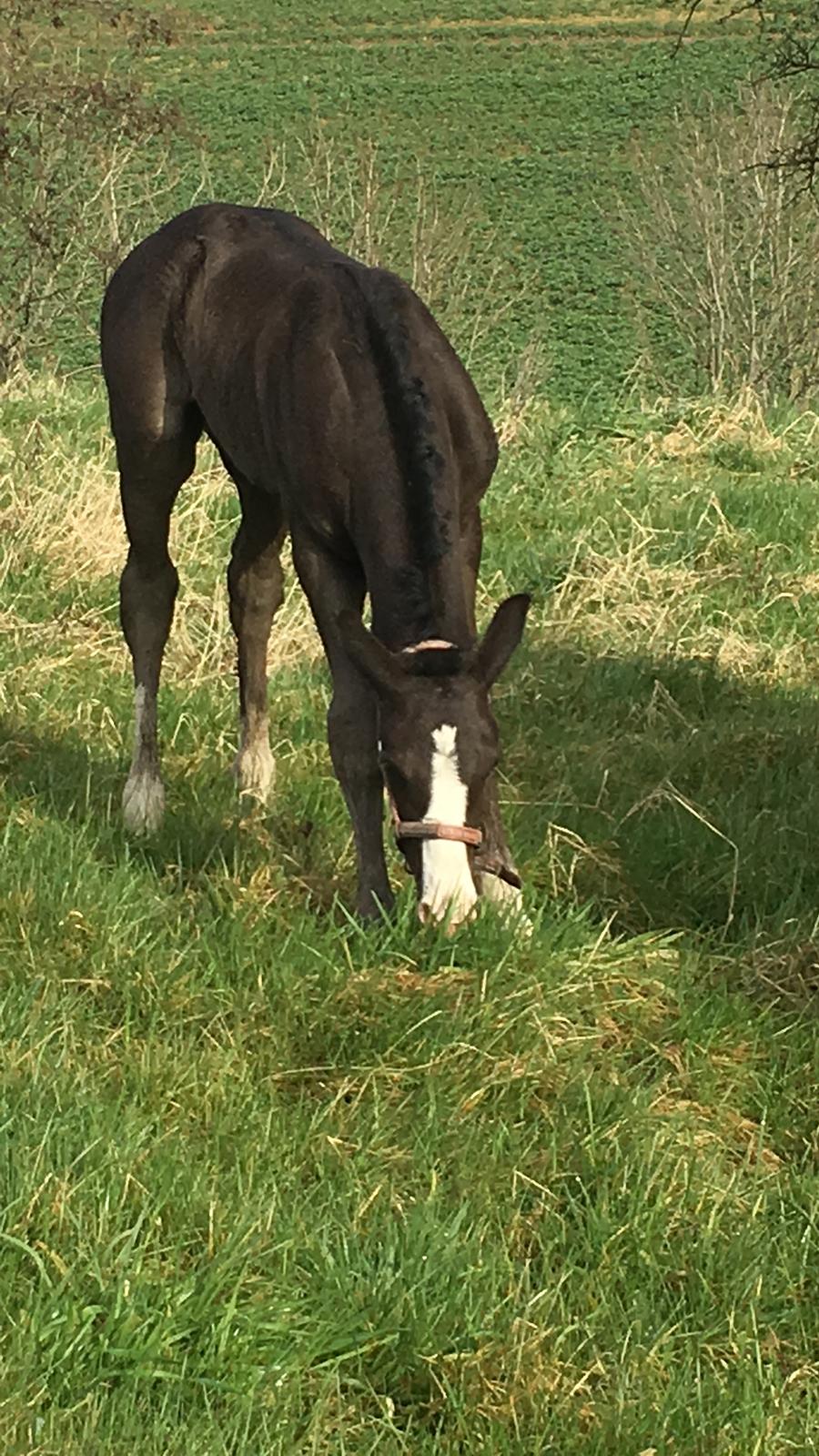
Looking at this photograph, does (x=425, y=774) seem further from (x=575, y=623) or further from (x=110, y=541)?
(x=110, y=541)

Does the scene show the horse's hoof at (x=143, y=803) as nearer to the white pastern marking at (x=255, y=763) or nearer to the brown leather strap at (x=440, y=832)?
the white pastern marking at (x=255, y=763)

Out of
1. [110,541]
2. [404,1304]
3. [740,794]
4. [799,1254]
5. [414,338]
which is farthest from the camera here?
[110,541]

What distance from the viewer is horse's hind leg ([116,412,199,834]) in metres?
6.25

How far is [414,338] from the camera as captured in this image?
5.00 meters

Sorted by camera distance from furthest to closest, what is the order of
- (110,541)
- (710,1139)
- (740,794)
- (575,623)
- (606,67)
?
1. (606,67)
2. (110,541)
3. (575,623)
4. (740,794)
5. (710,1139)

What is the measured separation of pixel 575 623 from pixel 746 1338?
527cm

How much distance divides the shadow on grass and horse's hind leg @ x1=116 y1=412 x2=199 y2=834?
0.94 ft

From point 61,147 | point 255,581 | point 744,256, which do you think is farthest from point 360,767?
point 744,256

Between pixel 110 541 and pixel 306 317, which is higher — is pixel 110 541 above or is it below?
below

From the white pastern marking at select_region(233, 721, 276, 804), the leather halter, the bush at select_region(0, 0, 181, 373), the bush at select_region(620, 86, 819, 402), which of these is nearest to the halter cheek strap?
the leather halter

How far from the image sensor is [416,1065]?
13.3 feet

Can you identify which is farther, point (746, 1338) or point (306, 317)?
point (306, 317)

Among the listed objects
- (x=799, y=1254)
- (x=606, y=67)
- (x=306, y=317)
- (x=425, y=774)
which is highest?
(x=306, y=317)

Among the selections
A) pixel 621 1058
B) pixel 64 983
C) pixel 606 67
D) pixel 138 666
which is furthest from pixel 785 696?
pixel 606 67
